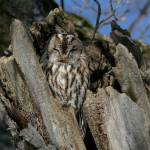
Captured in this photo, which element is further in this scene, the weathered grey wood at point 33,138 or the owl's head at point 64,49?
the owl's head at point 64,49

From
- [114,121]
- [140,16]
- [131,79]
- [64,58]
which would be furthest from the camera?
[140,16]

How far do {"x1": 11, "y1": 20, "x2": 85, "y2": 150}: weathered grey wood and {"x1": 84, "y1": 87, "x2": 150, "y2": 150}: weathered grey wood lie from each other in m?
0.15

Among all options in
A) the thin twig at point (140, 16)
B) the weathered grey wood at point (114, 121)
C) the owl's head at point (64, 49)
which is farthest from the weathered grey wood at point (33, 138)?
the thin twig at point (140, 16)

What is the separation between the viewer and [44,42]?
18.3ft

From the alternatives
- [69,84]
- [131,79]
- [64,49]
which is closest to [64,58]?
[64,49]

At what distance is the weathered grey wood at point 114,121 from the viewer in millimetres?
4473

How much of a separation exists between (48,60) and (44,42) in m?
0.19

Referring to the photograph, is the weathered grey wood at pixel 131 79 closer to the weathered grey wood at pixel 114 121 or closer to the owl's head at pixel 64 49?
the weathered grey wood at pixel 114 121

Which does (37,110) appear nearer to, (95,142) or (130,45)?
(95,142)

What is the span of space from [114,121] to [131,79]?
46cm

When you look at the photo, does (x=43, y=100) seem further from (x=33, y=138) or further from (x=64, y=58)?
(x=64, y=58)

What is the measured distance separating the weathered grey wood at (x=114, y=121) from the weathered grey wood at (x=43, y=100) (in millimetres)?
149

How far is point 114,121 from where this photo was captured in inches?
176

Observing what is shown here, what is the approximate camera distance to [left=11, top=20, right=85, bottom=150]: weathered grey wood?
4.47 metres
